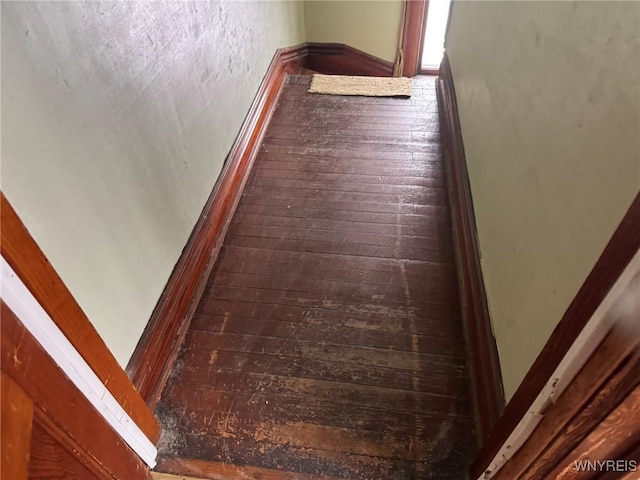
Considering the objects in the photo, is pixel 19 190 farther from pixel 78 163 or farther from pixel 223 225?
pixel 223 225

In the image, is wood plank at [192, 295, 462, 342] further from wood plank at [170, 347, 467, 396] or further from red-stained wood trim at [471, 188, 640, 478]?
red-stained wood trim at [471, 188, 640, 478]

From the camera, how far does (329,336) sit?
155cm

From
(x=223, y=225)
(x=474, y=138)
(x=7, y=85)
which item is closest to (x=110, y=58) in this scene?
(x=7, y=85)

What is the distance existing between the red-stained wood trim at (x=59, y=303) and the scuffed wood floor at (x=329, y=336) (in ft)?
1.04

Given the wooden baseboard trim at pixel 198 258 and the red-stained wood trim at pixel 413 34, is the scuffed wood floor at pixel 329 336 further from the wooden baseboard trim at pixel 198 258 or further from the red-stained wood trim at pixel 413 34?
the red-stained wood trim at pixel 413 34

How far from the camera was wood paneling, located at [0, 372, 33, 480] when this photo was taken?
691mm

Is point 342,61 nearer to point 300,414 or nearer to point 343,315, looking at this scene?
point 343,315

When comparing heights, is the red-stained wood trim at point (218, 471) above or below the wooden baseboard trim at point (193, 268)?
below

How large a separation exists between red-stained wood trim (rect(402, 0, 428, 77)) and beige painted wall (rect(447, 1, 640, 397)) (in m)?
1.92

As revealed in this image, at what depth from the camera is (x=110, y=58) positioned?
3.63ft

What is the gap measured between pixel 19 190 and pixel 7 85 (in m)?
0.18

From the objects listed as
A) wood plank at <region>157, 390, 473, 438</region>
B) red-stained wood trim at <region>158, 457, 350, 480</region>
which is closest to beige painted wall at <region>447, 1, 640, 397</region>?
wood plank at <region>157, 390, 473, 438</region>

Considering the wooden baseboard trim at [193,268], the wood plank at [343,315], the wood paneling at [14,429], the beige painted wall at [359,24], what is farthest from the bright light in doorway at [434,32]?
the wood paneling at [14,429]

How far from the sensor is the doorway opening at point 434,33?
3.61 m
